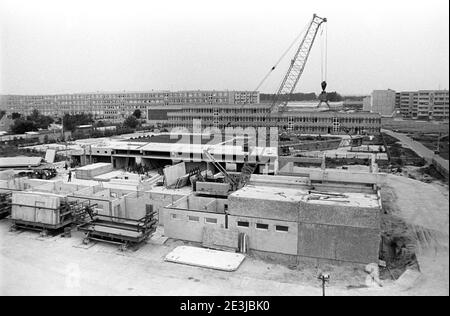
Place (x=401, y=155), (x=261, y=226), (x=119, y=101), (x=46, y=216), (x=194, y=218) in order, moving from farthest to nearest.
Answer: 1. (x=119, y=101)
2. (x=401, y=155)
3. (x=46, y=216)
4. (x=194, y=218)
5. (x=261, y=226)

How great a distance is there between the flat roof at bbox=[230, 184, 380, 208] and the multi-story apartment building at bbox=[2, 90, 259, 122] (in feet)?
206

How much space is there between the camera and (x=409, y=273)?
998cm

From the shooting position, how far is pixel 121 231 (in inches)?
498

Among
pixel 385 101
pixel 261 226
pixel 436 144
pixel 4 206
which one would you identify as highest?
pixel 385 101

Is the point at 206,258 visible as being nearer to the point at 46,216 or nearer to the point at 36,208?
the point at 46,216

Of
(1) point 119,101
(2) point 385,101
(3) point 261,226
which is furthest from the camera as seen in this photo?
(1) point 119,101

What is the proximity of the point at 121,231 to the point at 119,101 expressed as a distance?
73.7m

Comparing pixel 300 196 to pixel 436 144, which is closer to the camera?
pixel 300 196

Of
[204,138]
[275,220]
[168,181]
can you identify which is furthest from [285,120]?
[275,220]

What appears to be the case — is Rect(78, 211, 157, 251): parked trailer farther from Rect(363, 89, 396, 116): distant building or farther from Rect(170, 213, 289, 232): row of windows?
Rect(363, 89, 396, 116): distant building

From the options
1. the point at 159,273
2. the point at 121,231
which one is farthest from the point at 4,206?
the point at 159,273

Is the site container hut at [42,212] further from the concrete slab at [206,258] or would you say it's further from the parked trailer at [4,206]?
the concrete slab at [206,258]

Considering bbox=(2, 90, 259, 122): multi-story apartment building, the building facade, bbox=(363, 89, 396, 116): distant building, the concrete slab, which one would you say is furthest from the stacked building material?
bbox=(2, 90, 259, 122): multi-story apartment building

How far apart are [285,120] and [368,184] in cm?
3683
